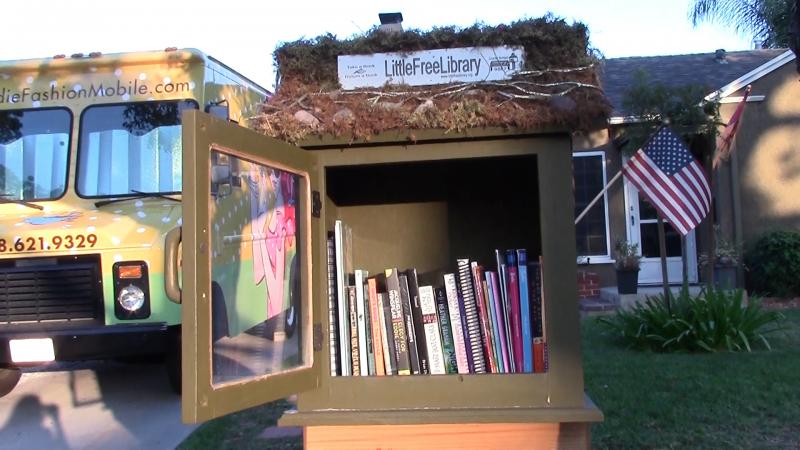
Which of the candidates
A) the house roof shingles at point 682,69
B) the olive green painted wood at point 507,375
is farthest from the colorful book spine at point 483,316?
the house roof shingles at point 682,69

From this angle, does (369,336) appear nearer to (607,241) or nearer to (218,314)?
(218,314)

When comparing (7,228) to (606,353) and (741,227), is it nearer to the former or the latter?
(606,353)

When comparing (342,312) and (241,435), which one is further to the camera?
(241,435)

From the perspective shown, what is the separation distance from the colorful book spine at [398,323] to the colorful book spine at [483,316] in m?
0.35

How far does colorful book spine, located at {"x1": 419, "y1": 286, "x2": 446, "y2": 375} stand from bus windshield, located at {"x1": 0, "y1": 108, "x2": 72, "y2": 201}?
4.30m

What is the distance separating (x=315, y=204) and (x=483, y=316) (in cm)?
95

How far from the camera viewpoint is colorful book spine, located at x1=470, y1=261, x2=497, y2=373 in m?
3.46

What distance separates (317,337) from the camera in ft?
10.5

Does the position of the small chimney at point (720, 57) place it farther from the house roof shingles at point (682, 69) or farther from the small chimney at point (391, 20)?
the small chimney at point (391, 20)

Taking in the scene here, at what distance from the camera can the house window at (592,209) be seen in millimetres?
12500

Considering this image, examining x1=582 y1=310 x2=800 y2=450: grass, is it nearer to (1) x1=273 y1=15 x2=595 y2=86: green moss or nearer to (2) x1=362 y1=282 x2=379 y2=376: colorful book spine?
(2) x1=362 y1=282 x2=379 y2=376: colorful book spine

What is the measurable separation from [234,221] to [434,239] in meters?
1.50

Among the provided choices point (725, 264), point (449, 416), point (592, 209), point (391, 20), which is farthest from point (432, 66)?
point (592, 209)

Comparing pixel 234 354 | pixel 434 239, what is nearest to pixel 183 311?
pixel 234 354
